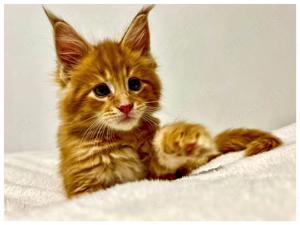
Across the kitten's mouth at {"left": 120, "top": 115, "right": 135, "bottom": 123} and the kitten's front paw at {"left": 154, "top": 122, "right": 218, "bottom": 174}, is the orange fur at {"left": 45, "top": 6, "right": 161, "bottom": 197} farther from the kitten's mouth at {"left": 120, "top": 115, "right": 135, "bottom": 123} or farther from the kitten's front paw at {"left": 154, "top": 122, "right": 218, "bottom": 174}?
the kitten's front paw at {"left": 154, "top": 122, "right": 218, "bottom": 174}

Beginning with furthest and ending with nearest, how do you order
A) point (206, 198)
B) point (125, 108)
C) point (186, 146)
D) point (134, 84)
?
point (134, 84) < point (125, 108) < point (186, 146) < point (206, 198)

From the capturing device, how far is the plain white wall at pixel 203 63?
84.5 inches

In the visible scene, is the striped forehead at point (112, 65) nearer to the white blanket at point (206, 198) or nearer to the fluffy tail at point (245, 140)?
the white blanket at point (206, 198)

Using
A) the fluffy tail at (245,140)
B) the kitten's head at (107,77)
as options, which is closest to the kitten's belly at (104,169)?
the kitten's head at (107,77)

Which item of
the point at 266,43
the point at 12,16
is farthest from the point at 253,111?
the point at 12,16

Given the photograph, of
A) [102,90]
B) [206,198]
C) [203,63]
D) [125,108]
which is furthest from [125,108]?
[203,63]

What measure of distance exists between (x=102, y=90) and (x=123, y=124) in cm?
15

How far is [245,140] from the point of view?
164cm

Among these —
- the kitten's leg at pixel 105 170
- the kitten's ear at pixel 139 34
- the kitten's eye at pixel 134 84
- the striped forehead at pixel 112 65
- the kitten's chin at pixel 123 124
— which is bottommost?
the kitten's leg at pixel 105 170

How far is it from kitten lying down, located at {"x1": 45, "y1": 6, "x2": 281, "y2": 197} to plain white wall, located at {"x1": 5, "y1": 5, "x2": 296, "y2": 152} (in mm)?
621

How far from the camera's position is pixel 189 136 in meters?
1.11

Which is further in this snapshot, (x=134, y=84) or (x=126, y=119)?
(x=134, y=84)

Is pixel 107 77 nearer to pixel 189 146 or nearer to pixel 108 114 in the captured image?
pixel 108 114

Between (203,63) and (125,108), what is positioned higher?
(125,108)
